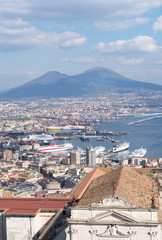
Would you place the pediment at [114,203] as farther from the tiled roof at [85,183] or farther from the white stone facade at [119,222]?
the tiled roof at [85,183]

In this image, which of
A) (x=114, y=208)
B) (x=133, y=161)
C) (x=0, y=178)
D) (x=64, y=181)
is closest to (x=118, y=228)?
(x=114, y=208)

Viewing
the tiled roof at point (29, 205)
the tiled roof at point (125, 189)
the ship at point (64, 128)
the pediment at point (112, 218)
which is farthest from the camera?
the ship at point (64, 128)

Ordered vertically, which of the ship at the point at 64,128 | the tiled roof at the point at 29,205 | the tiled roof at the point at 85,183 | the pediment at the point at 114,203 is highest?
the pediment at the point at 114,203

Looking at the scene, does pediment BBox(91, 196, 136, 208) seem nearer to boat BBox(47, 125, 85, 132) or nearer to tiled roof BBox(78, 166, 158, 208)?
tiled roof BBox(78, 166, 158, 208)

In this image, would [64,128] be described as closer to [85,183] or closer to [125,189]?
[85,183]

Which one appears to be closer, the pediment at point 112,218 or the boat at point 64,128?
the pediment at point 112,218

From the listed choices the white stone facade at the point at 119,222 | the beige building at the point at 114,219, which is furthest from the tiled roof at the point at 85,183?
the white stone facade at the point at 119,222
